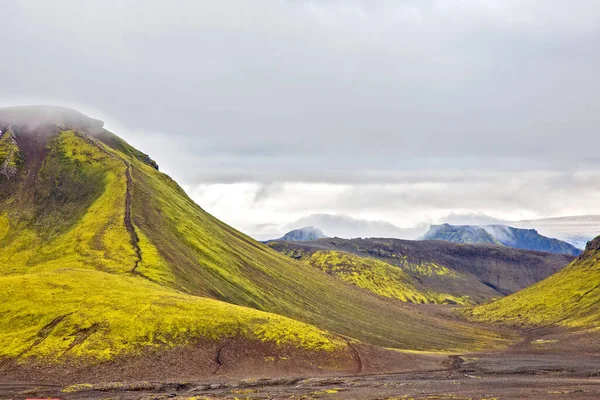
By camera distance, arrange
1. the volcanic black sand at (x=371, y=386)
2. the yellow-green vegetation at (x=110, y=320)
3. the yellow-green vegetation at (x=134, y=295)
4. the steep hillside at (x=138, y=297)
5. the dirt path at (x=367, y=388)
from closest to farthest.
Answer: the dirt path at (x=367, y=388)
the volcanic black sand at (x=371, y=386)
the yellow-green vegetation at (x=110, y=320)
the steep hillside at (x=138, y=297)
the yellow-green vegetation at (x=134, y=295)

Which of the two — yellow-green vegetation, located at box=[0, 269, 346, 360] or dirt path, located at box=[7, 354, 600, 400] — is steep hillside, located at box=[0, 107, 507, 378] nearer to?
yellow-green vegetation, located at box=[0, 269, 346, 360]

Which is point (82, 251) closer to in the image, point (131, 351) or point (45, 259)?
point (45, 259)

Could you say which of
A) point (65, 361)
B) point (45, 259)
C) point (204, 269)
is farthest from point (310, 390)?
point (45, 259)

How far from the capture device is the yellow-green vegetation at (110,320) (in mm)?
94938

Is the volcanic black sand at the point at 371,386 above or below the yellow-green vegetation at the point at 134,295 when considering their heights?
below

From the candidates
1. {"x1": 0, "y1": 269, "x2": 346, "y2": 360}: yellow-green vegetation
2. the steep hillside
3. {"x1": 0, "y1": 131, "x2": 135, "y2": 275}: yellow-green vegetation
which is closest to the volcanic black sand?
{"x1": 0, "y1": 269, "x2": 346, "y2": 360}: yellow-green vegetation

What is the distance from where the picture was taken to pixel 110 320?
335ft

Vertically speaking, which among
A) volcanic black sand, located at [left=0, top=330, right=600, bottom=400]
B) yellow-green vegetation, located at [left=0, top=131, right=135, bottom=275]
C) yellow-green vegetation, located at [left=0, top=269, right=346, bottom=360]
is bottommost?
volcanic black sand, located at [left=0, top=330, right=600, bottom=400]

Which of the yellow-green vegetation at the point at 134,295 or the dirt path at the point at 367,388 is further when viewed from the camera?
the yellow-green vegetation at the point at 134,295

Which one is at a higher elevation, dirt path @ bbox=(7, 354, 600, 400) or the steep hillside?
the steep hillside

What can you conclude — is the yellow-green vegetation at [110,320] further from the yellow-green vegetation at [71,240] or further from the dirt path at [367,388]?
the yellow-green vegetation at [71,240]

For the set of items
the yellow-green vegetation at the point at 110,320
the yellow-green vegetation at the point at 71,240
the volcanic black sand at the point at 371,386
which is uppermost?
the yellow-green vegetation at the point at 71,240

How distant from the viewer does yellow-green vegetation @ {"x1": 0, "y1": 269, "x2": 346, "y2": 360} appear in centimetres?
9494

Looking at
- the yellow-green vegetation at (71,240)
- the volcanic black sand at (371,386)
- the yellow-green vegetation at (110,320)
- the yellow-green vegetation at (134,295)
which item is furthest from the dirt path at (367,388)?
the yellow-green vegetation at (71,240)
